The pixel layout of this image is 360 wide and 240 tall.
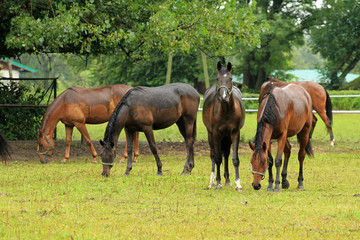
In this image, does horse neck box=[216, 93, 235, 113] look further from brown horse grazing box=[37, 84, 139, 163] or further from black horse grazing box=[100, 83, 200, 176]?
brown horse grazing box=[37, 84, 139, 163]

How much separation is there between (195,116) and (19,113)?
807 centimetres

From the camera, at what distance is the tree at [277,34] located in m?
35.6

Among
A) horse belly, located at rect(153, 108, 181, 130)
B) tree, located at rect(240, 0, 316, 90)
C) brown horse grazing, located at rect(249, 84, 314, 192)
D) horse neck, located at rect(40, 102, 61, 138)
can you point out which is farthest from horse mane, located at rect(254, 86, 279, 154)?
tree, located at rect(240, 0, 316, 90)

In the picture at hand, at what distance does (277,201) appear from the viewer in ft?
26.9

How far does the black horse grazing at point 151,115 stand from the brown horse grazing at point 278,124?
9.66 feet

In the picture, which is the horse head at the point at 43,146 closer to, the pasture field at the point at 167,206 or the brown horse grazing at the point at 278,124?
the pasture field at the point at 167,206

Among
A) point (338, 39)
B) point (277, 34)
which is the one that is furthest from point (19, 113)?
point (338, 39)

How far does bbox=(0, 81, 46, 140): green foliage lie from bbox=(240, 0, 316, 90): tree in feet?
63.6

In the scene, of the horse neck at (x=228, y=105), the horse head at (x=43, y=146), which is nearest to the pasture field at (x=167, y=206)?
the horse head at (x=43, y=146)

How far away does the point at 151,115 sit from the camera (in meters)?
11.7

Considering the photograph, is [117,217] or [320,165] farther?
[320,165]

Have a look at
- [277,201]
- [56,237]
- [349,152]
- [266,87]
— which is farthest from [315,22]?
[56,237]

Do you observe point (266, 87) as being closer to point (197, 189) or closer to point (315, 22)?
point (197, 189)

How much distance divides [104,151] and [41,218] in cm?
412
